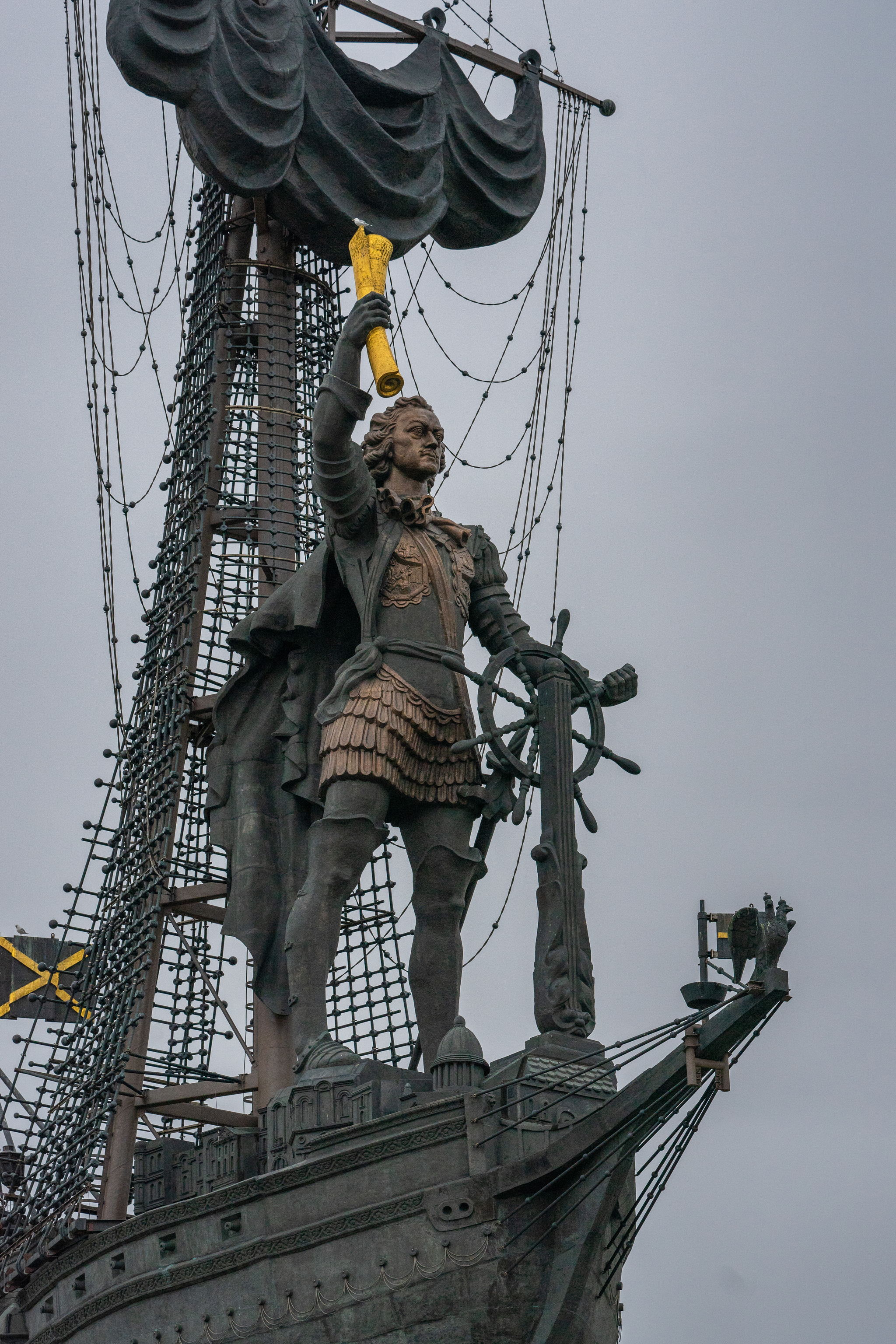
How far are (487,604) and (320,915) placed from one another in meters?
2.09

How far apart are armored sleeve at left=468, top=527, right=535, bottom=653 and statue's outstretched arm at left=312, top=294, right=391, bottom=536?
97 cm

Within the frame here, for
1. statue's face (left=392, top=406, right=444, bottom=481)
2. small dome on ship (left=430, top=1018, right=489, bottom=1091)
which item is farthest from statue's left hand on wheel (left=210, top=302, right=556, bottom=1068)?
small dome on ship (left=430, top=1018, right=489, bottom=1091)

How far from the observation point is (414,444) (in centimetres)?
1366

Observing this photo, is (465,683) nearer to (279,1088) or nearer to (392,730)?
(392,730)

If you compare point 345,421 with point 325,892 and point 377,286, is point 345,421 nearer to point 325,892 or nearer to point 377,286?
point 377,286

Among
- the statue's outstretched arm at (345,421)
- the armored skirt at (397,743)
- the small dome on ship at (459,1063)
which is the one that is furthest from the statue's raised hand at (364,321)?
the small dome on ship at (459,1063)

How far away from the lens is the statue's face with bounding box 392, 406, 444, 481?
13.7 meters

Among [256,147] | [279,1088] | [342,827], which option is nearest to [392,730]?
[342,827]

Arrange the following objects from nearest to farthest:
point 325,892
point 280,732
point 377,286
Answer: point 325,892 < point 377,286 < point 280,732

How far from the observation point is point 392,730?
513 inches

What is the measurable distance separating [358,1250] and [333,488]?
382 cm

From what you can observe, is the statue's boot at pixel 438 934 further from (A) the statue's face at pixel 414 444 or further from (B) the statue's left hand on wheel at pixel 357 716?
(A) the statue's face at pixel 414 444

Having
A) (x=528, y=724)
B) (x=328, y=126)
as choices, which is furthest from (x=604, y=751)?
(x=328, y=126)

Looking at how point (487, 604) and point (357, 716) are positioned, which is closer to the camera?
point (357, 716)
